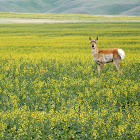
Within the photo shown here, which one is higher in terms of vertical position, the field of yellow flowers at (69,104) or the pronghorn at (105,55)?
the pronghorn at (105,55)

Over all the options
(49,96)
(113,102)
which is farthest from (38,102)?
(113,102)

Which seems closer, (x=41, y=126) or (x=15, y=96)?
(x=41, y=126)

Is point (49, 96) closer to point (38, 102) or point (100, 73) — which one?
point (38, 102)

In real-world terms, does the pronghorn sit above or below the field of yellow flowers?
above

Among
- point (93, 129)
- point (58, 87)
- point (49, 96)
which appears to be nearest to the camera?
point (93, 129)

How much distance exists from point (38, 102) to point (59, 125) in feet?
9.51

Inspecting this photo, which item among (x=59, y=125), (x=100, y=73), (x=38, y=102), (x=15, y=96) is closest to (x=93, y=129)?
(x=59, y=125)

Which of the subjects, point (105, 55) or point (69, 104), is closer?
point (69, 104)

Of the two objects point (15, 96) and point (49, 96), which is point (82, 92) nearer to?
point (49, 96)

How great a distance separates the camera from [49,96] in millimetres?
13398

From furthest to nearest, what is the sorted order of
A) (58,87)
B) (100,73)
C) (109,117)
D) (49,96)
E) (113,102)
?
1. (100,73)
2. (58,87)
3. (49,96)
4. (113,102)
5. (109,117)

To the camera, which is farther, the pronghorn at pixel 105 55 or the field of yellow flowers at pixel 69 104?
the pronghorn at pixel 105 55

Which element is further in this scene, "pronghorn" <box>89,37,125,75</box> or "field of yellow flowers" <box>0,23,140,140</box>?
"pronghorn" <box>89,37,125,75</box>

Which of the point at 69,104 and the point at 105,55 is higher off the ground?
the point at 105,55
